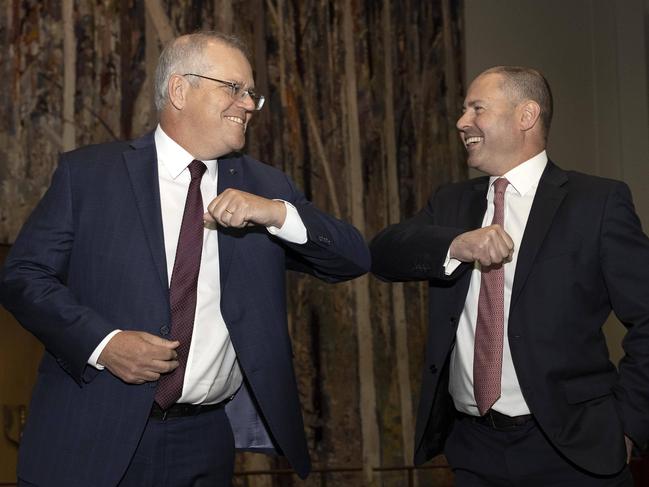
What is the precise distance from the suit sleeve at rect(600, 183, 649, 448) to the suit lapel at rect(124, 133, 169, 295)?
1457mm

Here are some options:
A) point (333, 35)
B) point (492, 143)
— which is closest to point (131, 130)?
point (333, 35)

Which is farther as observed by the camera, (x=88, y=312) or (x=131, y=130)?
(x=131, y=130)

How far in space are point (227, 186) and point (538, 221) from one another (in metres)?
1.06

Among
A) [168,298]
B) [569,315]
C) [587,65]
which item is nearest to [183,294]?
[168,298]

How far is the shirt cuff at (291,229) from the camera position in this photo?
3045 mm

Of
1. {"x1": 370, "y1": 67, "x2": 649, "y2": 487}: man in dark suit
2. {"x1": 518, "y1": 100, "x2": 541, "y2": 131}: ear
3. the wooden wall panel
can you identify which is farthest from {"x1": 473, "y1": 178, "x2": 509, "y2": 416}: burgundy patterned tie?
the wooden wall panel

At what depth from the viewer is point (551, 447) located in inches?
129

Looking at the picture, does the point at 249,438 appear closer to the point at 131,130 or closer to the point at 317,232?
the point at 317,232

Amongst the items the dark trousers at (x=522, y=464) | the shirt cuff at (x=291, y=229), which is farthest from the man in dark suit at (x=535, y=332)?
the shirt cuff at (x=291, y=229)

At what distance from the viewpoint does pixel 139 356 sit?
107 inches

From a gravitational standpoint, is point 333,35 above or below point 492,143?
above

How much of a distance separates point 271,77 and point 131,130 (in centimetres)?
103

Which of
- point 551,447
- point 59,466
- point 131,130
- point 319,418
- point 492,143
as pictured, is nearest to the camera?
point 59,466

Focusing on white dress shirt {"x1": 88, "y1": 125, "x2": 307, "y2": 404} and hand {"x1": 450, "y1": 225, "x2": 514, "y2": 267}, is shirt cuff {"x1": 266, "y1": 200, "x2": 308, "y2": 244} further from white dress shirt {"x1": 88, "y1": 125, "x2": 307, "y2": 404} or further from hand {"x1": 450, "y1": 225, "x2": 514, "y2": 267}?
hand {"x1": 450, "y1": 225, "x2": 514, "y2": 267}
